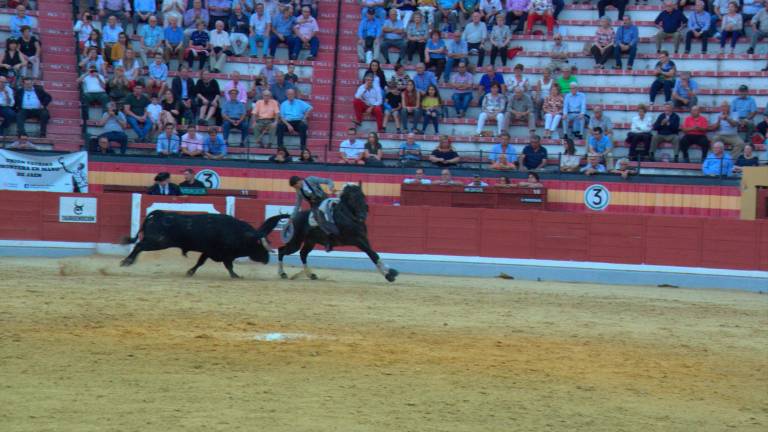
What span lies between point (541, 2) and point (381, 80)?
4.24 meters

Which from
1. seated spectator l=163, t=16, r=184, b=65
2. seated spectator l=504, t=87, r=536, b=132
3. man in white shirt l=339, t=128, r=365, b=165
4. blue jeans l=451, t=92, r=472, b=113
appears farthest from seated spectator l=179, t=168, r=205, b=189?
seated spectator l=504, t=87, r=536, b=132

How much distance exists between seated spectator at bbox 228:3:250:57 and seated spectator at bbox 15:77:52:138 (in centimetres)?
432

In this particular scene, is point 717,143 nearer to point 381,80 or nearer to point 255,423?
point 381,80

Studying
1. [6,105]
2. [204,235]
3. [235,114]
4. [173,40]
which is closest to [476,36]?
[235,114]

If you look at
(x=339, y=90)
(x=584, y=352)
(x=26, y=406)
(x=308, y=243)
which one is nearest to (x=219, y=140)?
(x=339, y=90)

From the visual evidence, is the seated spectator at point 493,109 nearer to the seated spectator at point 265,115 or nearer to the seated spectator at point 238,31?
the seated spectator at point 265,115

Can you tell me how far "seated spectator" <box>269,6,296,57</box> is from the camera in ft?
85.7

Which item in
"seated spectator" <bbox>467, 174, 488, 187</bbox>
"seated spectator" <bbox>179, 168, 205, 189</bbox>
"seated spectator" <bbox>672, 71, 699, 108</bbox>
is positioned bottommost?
"seated spectator" <bbox>179, 168, 205, 189</bbox>

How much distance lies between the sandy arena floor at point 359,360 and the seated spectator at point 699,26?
9.92 meters

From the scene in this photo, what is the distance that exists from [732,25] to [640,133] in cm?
353

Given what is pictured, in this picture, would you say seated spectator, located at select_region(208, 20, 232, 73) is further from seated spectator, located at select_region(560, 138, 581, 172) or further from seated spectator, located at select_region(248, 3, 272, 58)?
seated spectator, located at select_region(560, 138, 581, 172)

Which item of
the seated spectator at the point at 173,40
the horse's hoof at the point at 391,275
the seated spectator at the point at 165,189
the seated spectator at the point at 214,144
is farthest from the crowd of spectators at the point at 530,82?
the horse's hoof at the point at 391,275

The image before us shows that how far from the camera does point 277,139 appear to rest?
24.7m

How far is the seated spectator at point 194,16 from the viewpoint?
85.4ft
